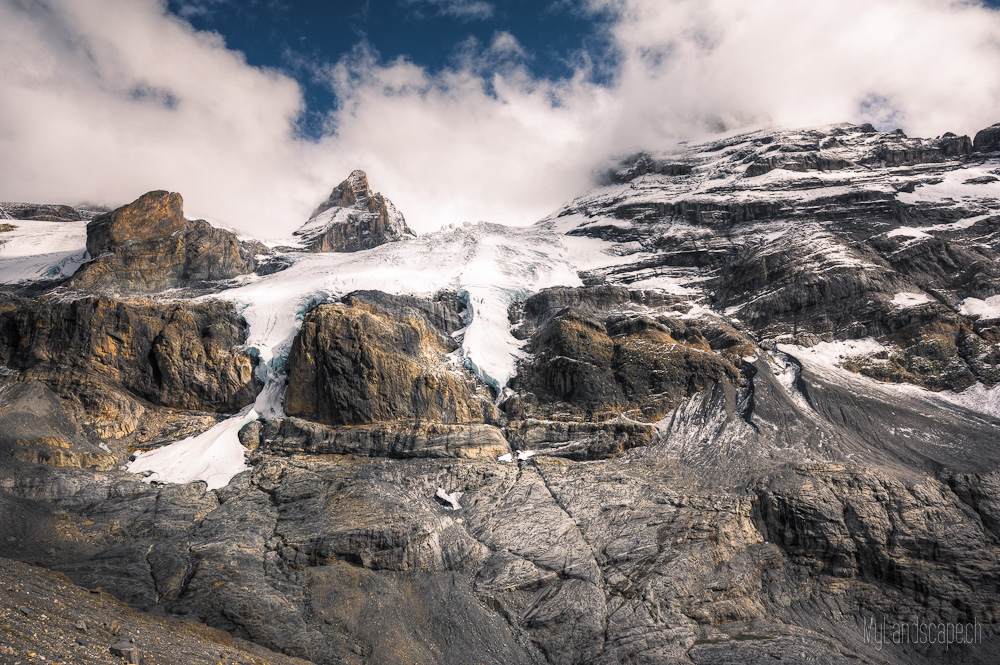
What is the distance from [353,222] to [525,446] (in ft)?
370

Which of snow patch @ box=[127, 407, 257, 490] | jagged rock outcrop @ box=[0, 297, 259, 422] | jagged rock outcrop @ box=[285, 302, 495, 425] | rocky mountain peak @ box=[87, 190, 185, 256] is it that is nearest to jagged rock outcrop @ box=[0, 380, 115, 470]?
jagged rock outcrop @ box=[0, 297, 259, 422]

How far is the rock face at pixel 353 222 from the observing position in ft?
Result: 452

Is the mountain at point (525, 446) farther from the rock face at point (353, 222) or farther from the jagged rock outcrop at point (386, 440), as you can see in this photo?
the rock face at point (353, 222)

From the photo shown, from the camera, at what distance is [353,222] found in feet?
469

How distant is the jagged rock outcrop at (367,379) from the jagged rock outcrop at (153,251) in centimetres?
2792

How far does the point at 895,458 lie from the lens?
40000 mm

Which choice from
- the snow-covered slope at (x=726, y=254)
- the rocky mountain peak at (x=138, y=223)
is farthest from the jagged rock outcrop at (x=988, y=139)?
the rocky mountain peak at (x=138, y=223)

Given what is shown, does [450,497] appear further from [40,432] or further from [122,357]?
[122,357]

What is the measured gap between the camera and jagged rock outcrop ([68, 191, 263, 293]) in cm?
6412

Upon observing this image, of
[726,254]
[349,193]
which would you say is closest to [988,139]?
[726,254]

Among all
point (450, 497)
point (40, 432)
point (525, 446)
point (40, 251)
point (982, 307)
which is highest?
point (40, 251)

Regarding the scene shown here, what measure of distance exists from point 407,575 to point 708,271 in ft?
205

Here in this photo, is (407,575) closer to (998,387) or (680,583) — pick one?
(680,583)

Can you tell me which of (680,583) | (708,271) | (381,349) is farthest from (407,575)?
(708,271)
